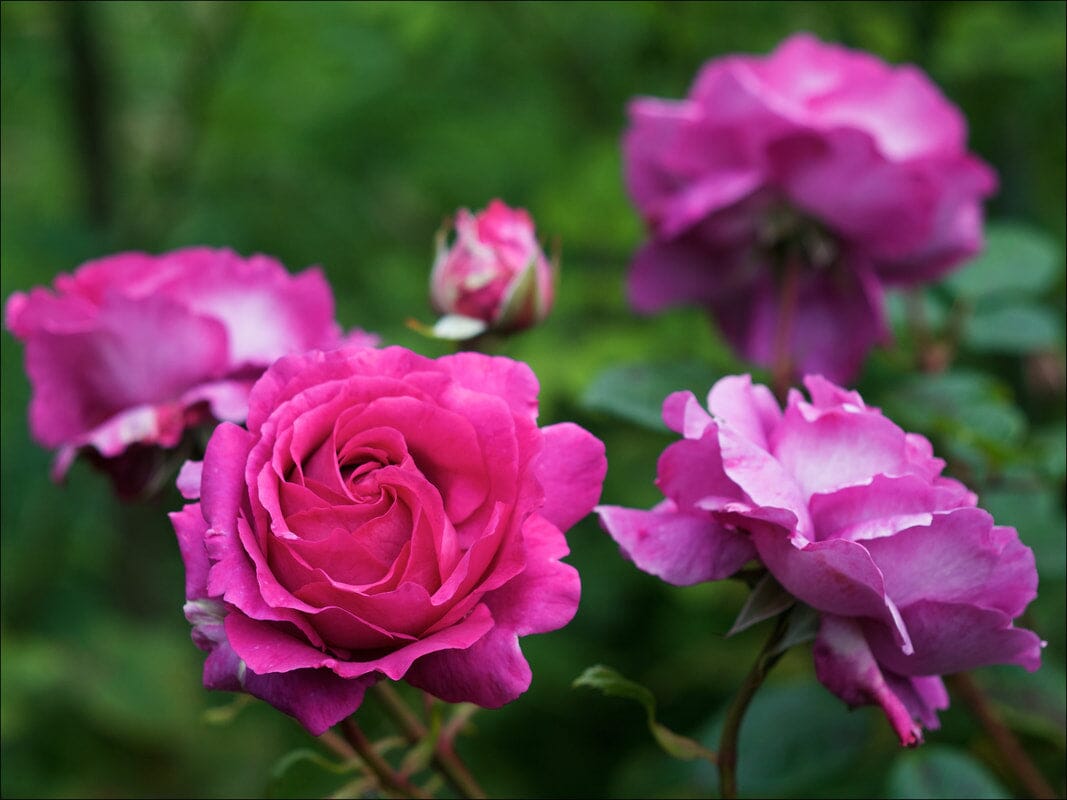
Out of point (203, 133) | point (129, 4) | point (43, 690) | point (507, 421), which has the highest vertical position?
point (507, 421)

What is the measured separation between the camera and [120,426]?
67 centimetres

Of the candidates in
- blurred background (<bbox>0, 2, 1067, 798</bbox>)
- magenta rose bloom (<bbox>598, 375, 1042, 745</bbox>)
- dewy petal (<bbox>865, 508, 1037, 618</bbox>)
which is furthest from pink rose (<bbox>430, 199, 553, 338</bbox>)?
blurred background (<bbox>0, 2, 1067, 798</bbox>)

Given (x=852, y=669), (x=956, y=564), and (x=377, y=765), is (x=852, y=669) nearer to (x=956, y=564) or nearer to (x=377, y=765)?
(x=956, y=564)

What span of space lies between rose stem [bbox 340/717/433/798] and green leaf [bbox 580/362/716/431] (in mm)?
290

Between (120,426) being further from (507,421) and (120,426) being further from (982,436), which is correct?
(982,436)

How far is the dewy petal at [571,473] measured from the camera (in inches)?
20.2

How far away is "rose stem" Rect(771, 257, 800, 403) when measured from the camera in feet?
2.85

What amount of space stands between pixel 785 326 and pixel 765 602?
0.37 meters

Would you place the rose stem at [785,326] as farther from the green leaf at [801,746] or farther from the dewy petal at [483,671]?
the dewy petal at [483,671]

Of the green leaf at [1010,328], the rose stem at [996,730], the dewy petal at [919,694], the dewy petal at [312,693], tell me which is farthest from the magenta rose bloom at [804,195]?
the dewy petal at [312,693]

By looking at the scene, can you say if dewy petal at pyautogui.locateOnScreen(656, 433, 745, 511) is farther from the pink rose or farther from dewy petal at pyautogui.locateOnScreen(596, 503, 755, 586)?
the pink rose

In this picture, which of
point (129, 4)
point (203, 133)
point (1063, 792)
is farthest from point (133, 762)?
point (1063, 792)

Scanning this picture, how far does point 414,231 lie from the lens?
173 cm

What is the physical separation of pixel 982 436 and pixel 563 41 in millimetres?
866
